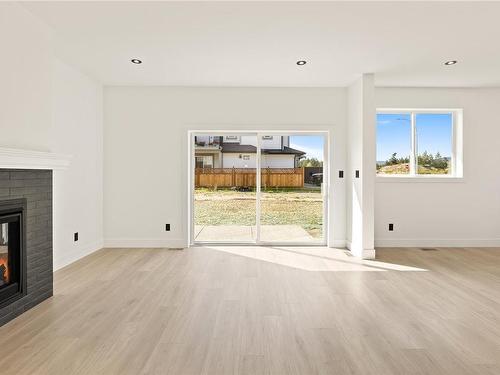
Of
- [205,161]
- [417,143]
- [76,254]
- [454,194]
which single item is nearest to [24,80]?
[76,254]

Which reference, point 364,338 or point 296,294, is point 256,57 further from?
point 364,338

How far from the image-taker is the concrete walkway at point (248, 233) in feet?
19.1

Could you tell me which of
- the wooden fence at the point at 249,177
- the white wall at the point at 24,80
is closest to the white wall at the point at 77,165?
the white wall at the point at 24,80

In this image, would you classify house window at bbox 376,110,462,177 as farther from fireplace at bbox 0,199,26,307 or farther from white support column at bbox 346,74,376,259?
fireplace at bbox 0,199,26,307

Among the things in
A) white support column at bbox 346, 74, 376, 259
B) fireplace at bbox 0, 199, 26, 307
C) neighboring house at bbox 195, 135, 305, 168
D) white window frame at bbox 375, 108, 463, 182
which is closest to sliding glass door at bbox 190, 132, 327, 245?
neighboring house at bbox 195, 135, 305, 168

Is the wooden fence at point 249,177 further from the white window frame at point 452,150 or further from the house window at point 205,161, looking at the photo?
the white window frame at point 452,150

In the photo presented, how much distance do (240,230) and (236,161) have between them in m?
1.15

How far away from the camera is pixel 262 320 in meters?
2.80

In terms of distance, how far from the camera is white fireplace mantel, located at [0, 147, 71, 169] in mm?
2570

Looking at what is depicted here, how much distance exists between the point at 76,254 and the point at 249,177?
2765 mm

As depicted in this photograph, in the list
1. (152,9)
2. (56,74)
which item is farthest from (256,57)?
(56,74)

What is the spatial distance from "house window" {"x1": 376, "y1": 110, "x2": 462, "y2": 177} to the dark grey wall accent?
4787 mm

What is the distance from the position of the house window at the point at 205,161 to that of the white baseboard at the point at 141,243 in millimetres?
1258

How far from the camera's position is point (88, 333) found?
256 centimetres
